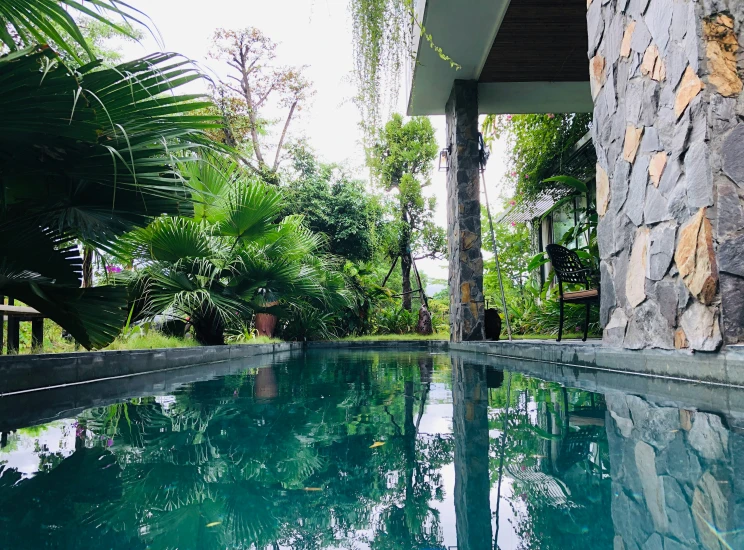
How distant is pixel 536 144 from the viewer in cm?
814

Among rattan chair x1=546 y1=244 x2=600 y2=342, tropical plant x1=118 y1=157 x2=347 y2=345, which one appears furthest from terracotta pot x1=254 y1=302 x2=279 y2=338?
rattan chair x1=546 y1=244 x2=600 y2=342

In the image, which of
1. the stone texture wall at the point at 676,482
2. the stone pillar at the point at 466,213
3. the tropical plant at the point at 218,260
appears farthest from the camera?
the stone pillar at the point at 466,213

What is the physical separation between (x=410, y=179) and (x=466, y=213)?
274 inches

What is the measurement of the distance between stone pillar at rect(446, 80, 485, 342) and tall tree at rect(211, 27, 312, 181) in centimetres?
963

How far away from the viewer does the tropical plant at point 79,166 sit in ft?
6.27

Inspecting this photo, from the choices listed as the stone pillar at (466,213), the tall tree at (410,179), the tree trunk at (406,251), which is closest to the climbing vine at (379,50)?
the stone pillar at (466,213)

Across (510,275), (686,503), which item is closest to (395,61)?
(686,503)

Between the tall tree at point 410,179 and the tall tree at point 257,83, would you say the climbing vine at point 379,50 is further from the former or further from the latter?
the tall tree at point 257,83

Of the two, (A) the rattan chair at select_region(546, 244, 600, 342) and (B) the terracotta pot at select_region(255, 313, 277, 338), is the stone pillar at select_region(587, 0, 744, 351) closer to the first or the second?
(A) the rattan chair at select_region(546, 244, 600, 342)

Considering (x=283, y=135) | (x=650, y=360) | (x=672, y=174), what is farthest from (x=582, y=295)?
(x=283, y=135)

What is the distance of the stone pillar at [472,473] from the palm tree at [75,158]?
160 cm

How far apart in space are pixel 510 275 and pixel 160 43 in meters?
11.1

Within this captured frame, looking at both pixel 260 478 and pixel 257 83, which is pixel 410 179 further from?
pixel 260 478

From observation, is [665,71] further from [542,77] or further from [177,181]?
[542,77]
